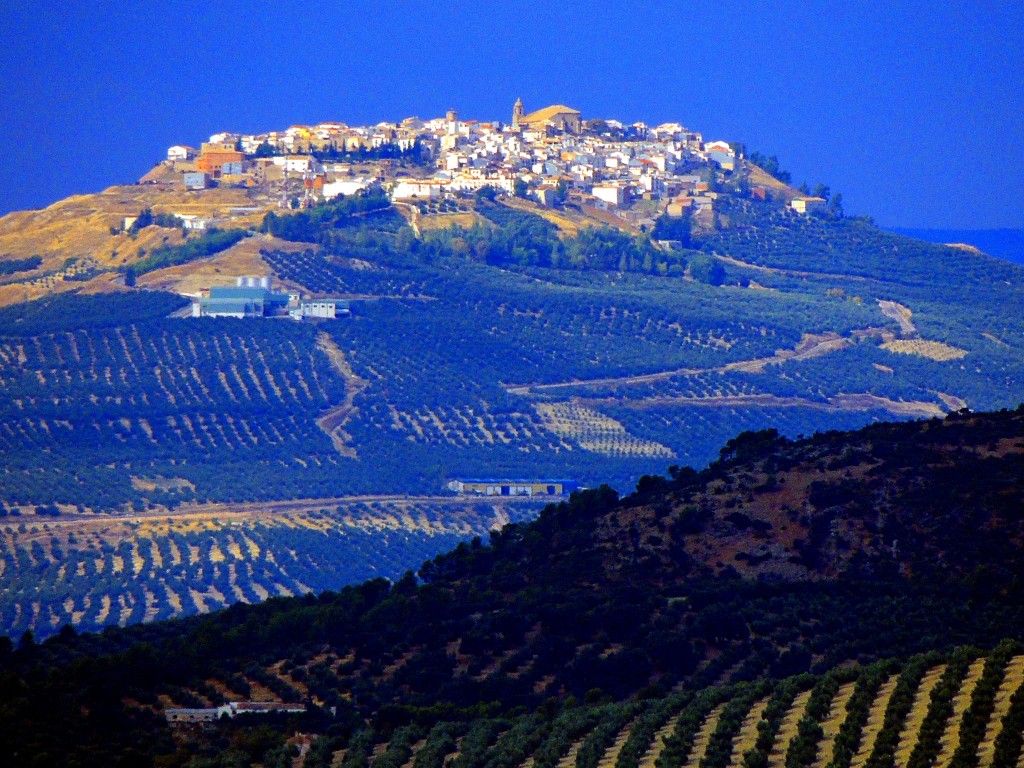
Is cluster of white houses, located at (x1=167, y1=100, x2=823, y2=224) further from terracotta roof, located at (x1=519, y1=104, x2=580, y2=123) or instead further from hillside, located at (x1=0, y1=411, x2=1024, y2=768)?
hillside, located at (x1=0, y1=411, x2=1024, y2=768)

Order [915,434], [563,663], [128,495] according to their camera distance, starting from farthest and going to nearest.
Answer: [128,495] < [915,434] < [563,663]

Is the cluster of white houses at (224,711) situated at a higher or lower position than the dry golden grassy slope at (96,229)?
lower

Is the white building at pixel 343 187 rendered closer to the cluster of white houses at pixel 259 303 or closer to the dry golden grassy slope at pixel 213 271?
the dry golden grassy slope at pixel 213 271

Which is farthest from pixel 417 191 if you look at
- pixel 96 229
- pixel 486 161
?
pixel 96 229

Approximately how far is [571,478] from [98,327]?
16.2 metres

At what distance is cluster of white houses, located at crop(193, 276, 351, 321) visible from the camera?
6488 centimetres

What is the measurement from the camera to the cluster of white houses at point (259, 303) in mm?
64875

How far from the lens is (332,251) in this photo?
72.6m

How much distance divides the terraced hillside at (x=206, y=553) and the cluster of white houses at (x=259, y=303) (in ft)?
45.7

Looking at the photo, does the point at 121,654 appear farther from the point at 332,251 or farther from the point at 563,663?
the point at 332,251

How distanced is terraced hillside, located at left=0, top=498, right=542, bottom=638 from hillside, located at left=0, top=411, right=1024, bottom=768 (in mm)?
10356

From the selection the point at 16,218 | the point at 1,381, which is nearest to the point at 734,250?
the point at 16,218

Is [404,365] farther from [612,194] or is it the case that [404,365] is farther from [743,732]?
[743,732]

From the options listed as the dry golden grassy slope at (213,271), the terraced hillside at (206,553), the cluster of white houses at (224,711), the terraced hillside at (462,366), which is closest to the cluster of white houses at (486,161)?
the terraced hillside at (462,366)
